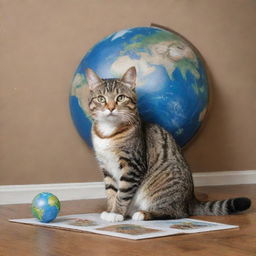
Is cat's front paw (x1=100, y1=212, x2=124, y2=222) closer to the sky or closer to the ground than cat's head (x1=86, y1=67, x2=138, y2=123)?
closer to the ground

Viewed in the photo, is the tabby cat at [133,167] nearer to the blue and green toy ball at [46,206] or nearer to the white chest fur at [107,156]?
the white chest fur at [107,156]

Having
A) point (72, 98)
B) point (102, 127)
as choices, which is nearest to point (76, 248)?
point (102, 127)

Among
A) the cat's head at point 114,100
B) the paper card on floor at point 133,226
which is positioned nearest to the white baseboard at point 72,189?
the paper card on floor at point 133,226

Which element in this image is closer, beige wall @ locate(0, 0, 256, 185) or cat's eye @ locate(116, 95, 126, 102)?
cat's eye @ locate(116, 95, 126, 102)

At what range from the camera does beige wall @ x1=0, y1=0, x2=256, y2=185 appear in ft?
11.1

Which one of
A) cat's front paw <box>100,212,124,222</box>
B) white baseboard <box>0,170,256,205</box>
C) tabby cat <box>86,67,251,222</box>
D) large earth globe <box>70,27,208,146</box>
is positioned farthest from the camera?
white baseboard <box>0,170,256,205</box>

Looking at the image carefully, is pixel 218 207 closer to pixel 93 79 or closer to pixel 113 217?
pixel 113 217

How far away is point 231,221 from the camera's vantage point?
2.58 metres

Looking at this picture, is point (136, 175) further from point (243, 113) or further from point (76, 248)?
point (243, 113)

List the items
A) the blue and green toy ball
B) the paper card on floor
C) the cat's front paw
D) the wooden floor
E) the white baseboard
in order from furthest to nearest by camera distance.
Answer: the white baseboard < the cat's front paw < the blue and green toy ball < the paper card on floor < the wooden floor

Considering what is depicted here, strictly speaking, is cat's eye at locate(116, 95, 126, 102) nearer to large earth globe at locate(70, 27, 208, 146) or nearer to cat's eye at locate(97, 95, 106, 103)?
cat's eye at locate(97, 95, 106, 103)

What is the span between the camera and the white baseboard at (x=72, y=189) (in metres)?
3.38

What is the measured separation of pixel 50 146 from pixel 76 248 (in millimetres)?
1616

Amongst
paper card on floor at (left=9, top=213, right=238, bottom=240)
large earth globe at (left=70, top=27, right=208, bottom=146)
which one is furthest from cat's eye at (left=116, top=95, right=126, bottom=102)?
paper card on floor at (left=9, top=213, right=238, bottom=240)
